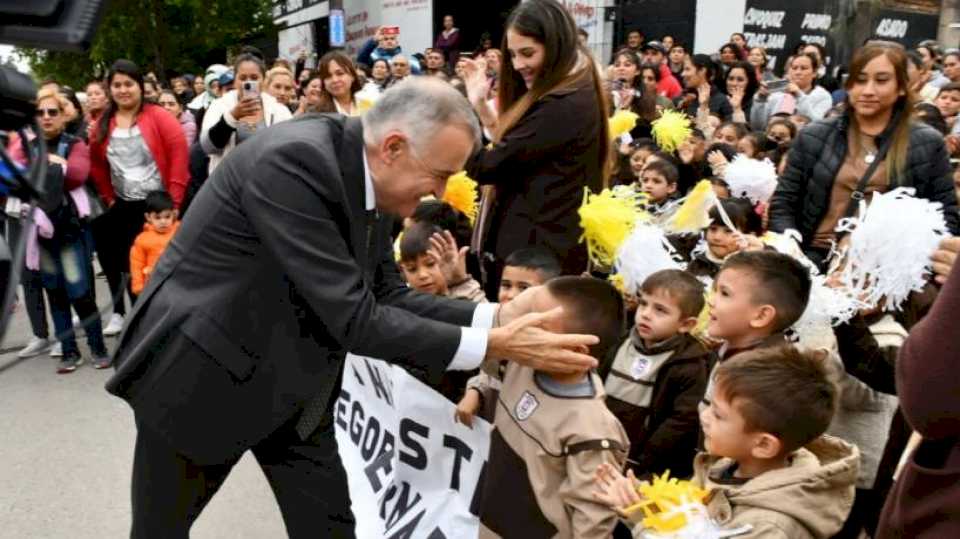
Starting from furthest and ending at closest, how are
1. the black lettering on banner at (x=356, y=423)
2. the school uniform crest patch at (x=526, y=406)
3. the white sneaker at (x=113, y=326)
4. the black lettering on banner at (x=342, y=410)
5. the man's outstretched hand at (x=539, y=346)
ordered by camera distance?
the white sneaker at (x=113, y=326) < the black lettering on banner at (x=342, y=410) < the black lettering on banner at (x=356, y=423) < the school uniform crest patch at (x=526, y=406) < the man's outstretched hand at (x=539, y=346)

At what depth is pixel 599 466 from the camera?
222cm

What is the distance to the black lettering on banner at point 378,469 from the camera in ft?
10.9

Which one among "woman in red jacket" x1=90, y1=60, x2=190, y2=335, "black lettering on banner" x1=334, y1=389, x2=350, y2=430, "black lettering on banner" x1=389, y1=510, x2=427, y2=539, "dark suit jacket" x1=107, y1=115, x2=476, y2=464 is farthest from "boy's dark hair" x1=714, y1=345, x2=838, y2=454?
"woman in red jacket" x1=90, y1=60, x2=190, y2=335

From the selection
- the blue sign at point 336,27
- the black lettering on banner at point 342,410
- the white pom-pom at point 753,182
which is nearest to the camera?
the black lettering on banner at point 342,410

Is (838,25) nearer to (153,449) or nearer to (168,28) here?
(153,449)

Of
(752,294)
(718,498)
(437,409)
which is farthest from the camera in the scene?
(437,409)

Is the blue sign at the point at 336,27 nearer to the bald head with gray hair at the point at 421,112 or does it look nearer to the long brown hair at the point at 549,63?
the long brown hair at the point at 549,63

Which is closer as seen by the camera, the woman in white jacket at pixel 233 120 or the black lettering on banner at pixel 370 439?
the black lettering on banner at pixel 370 439

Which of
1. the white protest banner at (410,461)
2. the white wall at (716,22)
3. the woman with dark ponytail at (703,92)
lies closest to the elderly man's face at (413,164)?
the white protest banner at (410,461)

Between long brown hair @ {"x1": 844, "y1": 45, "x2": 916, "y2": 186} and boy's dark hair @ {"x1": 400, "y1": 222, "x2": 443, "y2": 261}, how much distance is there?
5.47 ft

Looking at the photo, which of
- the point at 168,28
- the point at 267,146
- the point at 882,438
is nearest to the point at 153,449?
the point at 267,146

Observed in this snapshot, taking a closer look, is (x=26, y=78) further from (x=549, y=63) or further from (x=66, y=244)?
(x=66, y=244)

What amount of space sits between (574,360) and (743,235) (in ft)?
5.39

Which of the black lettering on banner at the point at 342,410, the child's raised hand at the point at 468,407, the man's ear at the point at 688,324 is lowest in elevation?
the black lettering on banner at the point at 342,410
